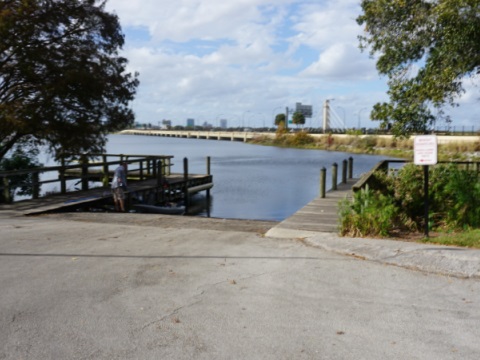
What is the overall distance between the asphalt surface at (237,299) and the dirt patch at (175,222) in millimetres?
1717

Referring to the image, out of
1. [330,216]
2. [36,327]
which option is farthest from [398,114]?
[36,327]

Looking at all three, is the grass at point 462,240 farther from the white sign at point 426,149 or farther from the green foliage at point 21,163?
the green foliage at point 21,163

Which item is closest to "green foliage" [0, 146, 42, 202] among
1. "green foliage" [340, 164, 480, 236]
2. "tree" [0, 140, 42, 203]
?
"tree" [0, 140, 42, 203]

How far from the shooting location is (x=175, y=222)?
39.6ft

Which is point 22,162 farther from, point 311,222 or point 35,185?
point 311,222

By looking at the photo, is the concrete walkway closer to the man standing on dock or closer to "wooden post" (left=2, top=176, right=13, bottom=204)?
the man standing on dock

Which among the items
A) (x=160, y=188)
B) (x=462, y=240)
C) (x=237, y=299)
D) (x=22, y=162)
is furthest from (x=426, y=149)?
(x=22, y=162)

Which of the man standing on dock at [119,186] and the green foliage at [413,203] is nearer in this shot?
the green foliage at [413,203]

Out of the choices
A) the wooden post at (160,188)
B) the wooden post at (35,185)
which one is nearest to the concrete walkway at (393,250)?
the wooden post at (35,185)

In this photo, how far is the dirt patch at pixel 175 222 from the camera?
1112 cm

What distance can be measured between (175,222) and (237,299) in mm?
6598

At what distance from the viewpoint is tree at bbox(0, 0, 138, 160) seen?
1934cm

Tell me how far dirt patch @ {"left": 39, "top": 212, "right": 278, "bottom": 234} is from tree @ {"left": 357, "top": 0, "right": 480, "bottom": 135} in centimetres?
520

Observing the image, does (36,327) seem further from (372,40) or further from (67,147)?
(67,147)
